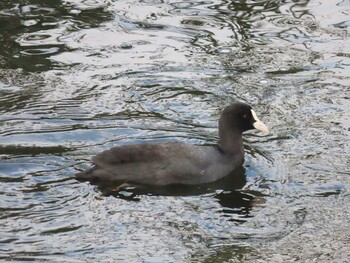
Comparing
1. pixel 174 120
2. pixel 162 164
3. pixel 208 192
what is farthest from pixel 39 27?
pixel 208 192

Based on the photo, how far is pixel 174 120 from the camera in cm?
1076

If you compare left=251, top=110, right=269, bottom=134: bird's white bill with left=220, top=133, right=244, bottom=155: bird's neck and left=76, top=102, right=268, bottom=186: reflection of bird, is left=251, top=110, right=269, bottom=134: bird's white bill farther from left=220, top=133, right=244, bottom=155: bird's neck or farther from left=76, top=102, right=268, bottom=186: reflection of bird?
left=76, top=102, right=268, bottom=186: reflection of bird

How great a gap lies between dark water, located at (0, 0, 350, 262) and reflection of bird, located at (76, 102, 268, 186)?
0.13 m

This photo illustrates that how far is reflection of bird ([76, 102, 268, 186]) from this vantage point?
9.31 m

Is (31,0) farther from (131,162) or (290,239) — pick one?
(290,239)

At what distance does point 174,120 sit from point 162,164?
1408 mm

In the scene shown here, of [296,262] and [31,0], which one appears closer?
[296,262]

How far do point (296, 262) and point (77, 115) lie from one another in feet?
12.7

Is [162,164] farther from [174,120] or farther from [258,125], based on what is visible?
[174,120]

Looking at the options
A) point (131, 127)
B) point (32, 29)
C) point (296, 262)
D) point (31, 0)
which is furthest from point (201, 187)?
point (31, 0)

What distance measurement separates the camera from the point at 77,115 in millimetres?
10797

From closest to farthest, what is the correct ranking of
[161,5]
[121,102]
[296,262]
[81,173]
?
[296,262]
[81,173]
[121,102]
[161,5]

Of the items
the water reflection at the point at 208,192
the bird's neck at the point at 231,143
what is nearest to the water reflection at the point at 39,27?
the bird's neck at the point at 231,143

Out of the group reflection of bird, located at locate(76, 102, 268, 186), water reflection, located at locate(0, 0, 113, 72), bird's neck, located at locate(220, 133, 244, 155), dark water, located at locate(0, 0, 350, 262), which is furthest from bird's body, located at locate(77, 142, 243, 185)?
water reflection, located at locate(0, 0, 113, 72)
